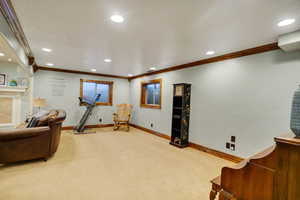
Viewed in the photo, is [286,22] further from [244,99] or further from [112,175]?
[112,175]

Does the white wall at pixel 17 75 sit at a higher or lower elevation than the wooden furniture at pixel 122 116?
higher

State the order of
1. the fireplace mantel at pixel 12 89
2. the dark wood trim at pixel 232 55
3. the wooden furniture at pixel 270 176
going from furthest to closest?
1. the fireplace mantel at pixel 12 89
2. the dark wood trim at pixel 232 55
3. the wooden furniture at pixel 270 176

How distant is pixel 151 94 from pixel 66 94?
3.12 meters

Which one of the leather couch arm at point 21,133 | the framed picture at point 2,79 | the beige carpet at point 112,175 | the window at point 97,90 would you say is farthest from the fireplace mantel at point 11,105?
the leather couch arm at point 21,133

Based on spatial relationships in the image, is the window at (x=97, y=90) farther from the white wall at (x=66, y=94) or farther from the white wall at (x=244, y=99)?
the white wall at (x=244, y=99)

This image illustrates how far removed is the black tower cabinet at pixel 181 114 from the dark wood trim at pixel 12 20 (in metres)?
3.27

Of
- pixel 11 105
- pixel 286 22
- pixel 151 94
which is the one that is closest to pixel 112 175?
pixel 286 22

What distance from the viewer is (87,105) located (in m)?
5.38

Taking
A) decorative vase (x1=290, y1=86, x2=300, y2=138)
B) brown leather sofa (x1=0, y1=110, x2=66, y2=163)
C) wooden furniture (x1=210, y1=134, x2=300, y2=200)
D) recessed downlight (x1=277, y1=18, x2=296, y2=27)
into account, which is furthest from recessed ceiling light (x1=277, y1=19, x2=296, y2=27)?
brown leather sofa (x1=0, y1=110, x2=66, y2=163)

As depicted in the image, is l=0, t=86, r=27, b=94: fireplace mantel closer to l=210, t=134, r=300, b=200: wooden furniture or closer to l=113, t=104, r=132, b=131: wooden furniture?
l=113, t=104, r=132, b=131: wooden furniture

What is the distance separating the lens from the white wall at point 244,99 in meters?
2.37

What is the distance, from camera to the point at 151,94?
5555 mm

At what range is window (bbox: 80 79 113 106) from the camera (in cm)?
565

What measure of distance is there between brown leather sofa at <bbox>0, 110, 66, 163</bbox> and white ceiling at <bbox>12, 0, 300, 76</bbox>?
1555 mm
